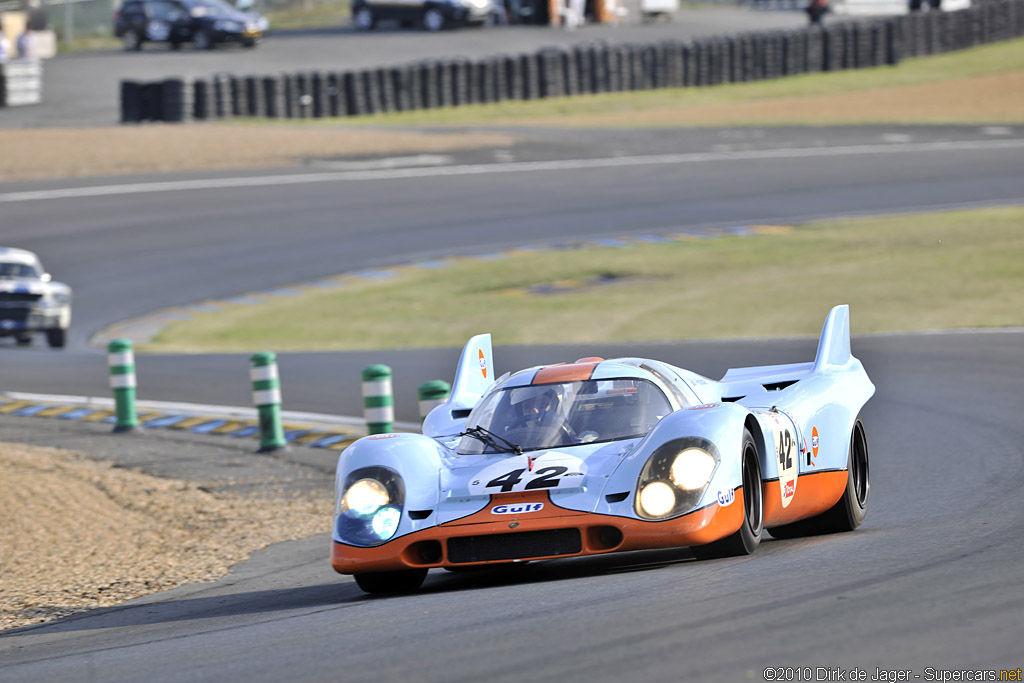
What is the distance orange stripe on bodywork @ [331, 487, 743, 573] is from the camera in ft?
20.2

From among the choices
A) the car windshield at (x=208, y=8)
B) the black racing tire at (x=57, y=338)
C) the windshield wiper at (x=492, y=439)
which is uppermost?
the car windshield at (x=208, y=8)

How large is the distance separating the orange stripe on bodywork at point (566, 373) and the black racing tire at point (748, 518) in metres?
0.90

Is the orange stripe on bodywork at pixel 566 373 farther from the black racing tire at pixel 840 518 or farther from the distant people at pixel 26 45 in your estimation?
the distant people at pixel 26 45

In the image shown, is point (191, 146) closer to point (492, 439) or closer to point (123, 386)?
point (123, 386)

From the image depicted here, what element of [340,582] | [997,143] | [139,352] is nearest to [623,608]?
[340,582]

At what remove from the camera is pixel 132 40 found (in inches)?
1993

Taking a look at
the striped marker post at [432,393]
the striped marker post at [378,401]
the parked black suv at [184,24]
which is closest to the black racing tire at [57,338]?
the striped marker post at [378,401]

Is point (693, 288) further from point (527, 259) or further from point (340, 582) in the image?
point (340, 582)

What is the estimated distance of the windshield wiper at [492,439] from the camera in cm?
686

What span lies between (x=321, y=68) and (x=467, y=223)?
21099 mm

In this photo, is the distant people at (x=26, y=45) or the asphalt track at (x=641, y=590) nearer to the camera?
the asphalt track at (x=641, y=590)

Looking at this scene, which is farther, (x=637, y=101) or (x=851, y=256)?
(x=637, y=101)

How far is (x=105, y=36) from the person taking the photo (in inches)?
2340

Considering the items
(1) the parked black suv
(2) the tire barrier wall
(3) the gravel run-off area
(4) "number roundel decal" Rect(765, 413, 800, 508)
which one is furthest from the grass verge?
(1) the parked black suv
